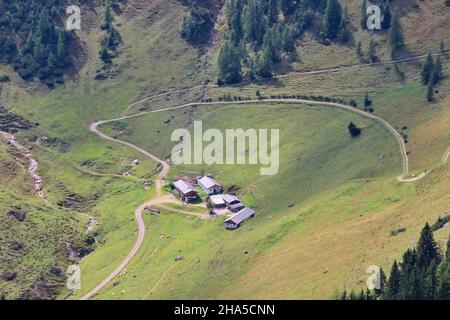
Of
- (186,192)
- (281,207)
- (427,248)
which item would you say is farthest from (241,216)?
(427,248)

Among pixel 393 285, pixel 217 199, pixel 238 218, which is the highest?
pixel 393 285

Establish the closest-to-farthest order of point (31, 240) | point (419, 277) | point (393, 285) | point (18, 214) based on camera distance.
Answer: point (419, 277) < point (393, 285) < point (31, 240) < point (18, 214)

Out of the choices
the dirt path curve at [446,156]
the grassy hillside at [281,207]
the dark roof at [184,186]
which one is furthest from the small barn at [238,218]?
the dirt path curve at [446,156]

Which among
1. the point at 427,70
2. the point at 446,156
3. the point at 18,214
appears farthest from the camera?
the point at 427,70

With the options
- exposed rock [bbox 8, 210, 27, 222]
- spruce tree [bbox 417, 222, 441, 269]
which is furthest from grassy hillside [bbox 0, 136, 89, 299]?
spruce tree [bbox 417, 222, 441, 269]

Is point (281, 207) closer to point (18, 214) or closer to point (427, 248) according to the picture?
point (427, 248)

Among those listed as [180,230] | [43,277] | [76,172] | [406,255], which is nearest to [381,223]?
[406,255]

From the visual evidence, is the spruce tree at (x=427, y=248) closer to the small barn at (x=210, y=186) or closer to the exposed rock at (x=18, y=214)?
the small barn at (x=210, y=186)

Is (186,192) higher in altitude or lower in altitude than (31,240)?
higher
